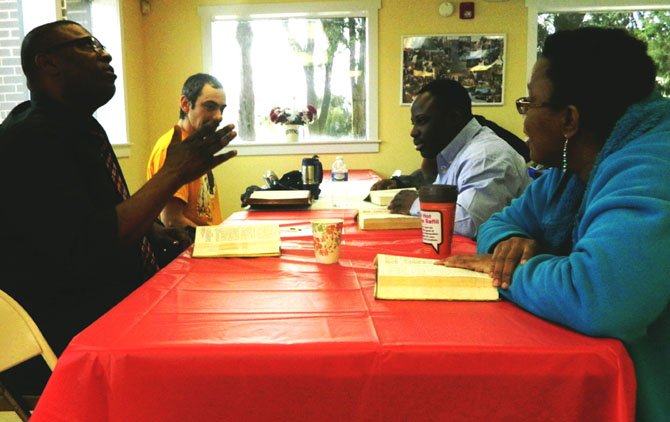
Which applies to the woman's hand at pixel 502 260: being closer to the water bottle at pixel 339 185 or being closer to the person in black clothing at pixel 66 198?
the person in black clothing at pixel 66 198

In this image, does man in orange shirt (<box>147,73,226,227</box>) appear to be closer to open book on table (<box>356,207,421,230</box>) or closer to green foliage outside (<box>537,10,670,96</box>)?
open book on table (<box>356,207,421,230</box>)

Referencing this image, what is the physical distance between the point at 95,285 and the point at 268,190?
49.7 inches

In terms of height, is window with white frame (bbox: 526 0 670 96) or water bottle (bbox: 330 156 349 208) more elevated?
window with white frame (bbox: 526 0 670 96)

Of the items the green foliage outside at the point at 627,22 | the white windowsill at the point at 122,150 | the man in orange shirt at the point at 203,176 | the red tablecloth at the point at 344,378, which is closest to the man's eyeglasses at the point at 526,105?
the red tablecloth at the point at 344,378

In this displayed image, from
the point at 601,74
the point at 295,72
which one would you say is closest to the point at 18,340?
the point at 601,74

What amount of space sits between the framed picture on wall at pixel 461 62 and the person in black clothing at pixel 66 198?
370 cm

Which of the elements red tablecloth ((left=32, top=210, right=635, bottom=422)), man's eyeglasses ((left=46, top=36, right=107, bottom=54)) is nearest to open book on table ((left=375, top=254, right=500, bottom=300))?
red tablecloth ((left=32, top=210, right=635, bottom=422))

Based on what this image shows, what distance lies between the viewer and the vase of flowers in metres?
4.90

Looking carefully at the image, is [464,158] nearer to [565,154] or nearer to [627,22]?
[565,154]

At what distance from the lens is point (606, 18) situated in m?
5.01

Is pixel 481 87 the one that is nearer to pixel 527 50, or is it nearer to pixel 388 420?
pixel 527 50

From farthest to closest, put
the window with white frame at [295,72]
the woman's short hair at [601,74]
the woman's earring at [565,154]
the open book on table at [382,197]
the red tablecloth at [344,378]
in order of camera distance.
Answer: the window with white frame at [295,72], the open book on table at [382,197], the woman's earring at [565,154], the woman's short hair at [601,74], the red tablecloth at [344,378]

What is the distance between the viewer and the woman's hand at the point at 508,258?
3.10ft

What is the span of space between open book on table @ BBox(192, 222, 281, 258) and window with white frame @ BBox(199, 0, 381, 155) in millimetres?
3582
